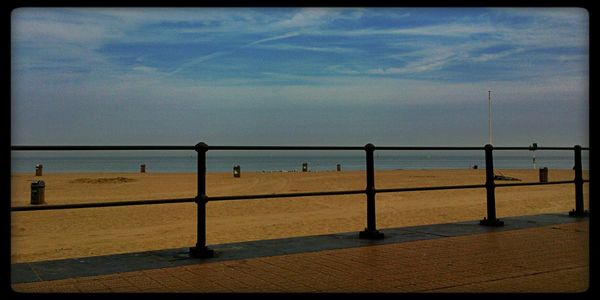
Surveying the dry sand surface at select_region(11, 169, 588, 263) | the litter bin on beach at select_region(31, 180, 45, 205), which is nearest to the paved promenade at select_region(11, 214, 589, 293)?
the dry sand surface at select_region(11, 169, 588, 263)

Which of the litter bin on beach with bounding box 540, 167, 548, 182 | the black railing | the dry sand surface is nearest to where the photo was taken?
the black railing

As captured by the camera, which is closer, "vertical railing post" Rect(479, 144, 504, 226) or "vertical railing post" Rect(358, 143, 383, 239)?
"vertical railing post" Rect(358, 143, 383, 239)

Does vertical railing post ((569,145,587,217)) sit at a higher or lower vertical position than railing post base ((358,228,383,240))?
higher

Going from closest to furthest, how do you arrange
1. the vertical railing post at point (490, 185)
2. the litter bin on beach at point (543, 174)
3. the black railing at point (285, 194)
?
the black railing at point (285, 194) → the vertical railing post at point (490, 185) → the litter bin on beach at point (543, 174)

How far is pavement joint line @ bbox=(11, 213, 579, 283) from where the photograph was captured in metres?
4.55

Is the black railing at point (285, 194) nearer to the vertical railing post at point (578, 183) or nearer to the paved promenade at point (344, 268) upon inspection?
the vertical railing post at point (578, 183)

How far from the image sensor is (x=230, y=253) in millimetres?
5402

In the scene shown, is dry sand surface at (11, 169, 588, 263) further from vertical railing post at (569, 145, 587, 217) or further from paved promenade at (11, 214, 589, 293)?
paved promenade at (11, 214, 589, 293)

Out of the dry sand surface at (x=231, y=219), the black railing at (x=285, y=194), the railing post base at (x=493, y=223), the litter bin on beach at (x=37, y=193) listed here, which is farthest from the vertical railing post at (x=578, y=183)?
the litter bin on beach at (x=37, y=193)

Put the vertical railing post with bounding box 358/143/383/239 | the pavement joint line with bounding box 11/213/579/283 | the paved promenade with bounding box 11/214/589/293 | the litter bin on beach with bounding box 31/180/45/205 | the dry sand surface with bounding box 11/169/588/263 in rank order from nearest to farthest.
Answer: the paved promenade with bounding box 11/214/589/293, the pavement joint line with bounding box 11/213/579/283, the vertical railing post with bounding box 358/143/383/239, the dry sand surface with bounding box 11/169/588/263, the litter bin on beach with bounding box 31/180/45/205

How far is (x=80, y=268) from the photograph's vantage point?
4680 mm

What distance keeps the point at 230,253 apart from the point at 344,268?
1263 mm

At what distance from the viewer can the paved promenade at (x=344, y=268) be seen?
407 cm
